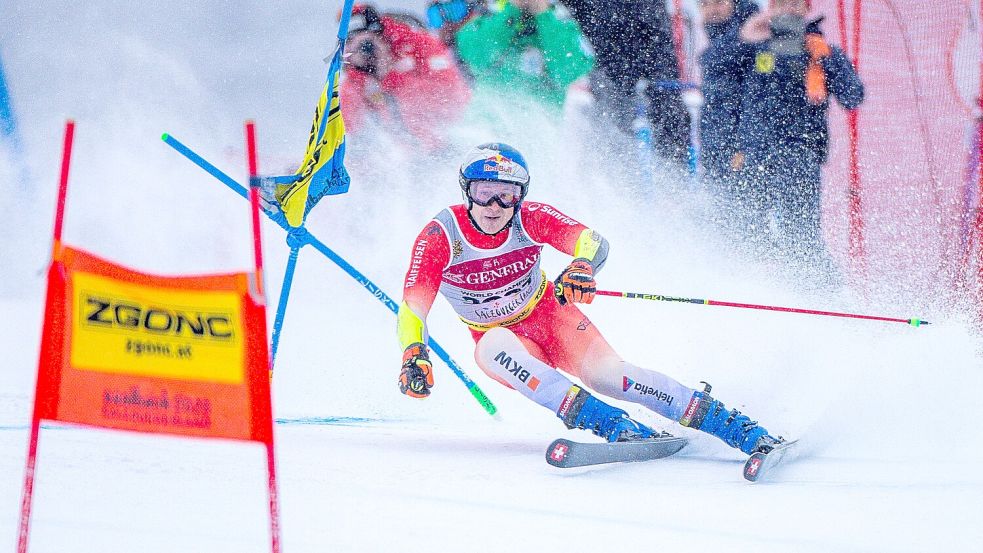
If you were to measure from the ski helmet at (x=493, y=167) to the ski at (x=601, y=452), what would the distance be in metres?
1.05

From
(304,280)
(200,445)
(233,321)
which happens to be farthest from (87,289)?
(304,280)

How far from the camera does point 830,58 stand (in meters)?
5.50

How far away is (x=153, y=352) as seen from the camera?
216 cm

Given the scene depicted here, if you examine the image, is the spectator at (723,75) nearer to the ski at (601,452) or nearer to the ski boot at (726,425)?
the ski boot at (726,425)

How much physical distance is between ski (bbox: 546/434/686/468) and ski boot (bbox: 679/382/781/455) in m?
0.16

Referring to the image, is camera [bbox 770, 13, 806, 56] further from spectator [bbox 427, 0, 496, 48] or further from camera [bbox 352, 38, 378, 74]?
camera [bbox 352, 38, 378, 74]

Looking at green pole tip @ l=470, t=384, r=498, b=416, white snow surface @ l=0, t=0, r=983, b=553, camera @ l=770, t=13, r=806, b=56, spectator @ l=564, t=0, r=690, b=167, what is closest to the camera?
white snow surface @ l=0, t=0, r=983, b=553

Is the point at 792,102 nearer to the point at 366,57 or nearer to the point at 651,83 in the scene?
the point at 651,83

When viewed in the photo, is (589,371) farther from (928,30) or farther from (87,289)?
(928,30)

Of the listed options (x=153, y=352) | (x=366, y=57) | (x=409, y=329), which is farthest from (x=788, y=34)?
(x=153, y=352)

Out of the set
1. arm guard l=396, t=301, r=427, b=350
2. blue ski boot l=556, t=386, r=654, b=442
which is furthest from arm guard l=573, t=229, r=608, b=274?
arm guard l=396, t=301, r=427, b=350

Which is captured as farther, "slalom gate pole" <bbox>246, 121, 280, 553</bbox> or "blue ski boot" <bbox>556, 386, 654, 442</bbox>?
"blue ski boot" <bbox>556, 386, 654, 442</bbox>

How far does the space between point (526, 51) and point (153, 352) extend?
428 centimetres

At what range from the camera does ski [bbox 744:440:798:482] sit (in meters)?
3.19
